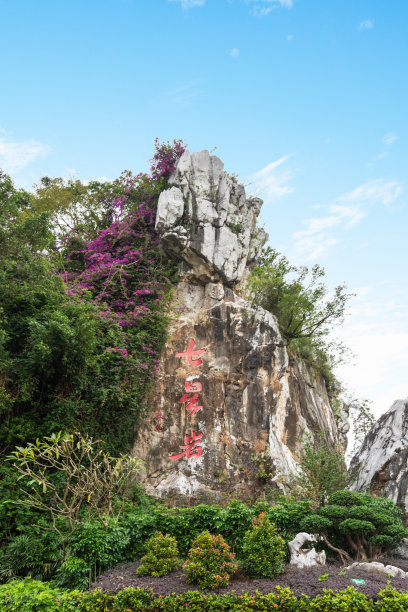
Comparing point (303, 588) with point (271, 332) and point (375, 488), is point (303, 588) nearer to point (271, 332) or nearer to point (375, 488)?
point (375, 488)

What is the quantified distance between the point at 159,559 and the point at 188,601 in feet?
3.09

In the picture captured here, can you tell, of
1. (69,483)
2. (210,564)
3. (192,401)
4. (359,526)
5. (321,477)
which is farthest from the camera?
(192,401)

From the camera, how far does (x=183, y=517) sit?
6.41m

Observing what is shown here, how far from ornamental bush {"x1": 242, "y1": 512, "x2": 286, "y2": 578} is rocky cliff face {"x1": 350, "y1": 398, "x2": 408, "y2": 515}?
10.7 ft

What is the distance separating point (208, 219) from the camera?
38.9ft

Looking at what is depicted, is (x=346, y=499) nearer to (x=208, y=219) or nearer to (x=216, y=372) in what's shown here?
(x=216, y=372)

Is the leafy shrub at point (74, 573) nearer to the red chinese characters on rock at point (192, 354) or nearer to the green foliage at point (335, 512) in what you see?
the green foliage at point (335, 512)

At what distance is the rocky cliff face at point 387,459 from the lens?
24.9ft

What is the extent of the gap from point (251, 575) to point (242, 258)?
8.63m

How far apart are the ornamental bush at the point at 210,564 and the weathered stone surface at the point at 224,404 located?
384 centimetres

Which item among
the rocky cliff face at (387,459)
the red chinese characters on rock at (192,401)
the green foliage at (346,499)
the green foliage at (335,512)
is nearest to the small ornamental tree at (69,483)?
the red chinese characters on rock at (192,401)

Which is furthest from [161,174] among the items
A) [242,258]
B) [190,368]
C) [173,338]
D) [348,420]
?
[348,420]

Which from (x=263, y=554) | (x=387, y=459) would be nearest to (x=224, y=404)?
(x=387, y=459)

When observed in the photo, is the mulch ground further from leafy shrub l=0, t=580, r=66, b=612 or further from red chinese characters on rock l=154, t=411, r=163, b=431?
red chinese characters on rock l=154, t=411, r=163, b=431
